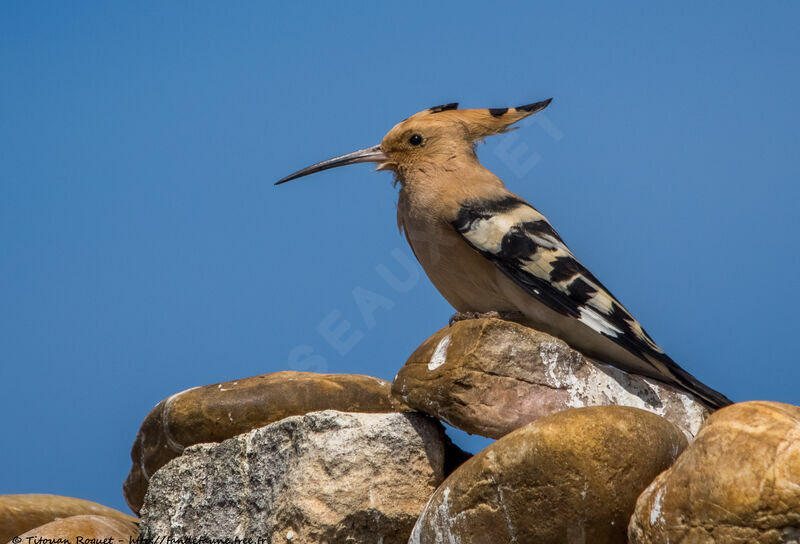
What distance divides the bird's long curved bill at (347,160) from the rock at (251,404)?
4.61 feet

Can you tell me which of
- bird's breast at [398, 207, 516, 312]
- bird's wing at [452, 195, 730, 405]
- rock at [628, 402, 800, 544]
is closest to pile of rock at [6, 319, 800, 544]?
rock at [628, 402, 800, 544]

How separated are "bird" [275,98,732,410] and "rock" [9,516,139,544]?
277 cm

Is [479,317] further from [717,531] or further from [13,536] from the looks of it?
[13,536]

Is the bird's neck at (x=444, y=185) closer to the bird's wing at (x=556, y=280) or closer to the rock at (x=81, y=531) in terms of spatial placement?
the bird's wing at (x=556, y=280)

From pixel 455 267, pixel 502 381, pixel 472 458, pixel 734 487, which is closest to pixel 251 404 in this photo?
pixel 455 267

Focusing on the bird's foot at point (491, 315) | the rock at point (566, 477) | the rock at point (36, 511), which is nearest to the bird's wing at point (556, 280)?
the bird's foot at point (491, 315)

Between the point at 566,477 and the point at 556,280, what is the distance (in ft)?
4.94

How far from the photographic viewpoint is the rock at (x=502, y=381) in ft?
16.4

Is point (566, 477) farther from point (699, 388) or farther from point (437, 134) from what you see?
point (437, 134)

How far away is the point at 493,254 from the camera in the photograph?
5.30 m

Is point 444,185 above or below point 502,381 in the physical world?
above

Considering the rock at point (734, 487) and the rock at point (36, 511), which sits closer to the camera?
the rock at point (734, 487)

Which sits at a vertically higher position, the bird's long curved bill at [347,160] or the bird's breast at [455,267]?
the bird's long curved bill at [347,160]

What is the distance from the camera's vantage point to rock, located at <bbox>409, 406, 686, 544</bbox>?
13.4 feet
